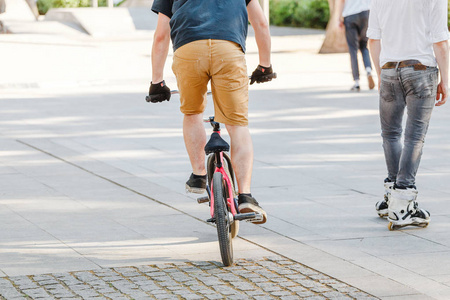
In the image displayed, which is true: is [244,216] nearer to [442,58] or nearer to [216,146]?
[216,146]

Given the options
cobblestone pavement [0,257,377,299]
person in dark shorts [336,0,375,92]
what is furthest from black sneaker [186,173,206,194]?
person in dark shorts [336,0,375,92]

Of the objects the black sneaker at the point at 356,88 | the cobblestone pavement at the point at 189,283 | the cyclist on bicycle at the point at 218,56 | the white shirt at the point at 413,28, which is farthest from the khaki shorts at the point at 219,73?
the black sneaker at the point at 356,88

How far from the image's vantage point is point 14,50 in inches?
982

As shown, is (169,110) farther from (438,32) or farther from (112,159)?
(438,32)

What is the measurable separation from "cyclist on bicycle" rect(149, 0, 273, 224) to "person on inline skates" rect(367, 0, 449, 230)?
98 cm

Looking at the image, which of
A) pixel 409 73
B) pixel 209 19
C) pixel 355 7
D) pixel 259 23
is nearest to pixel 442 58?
pixel 409 73

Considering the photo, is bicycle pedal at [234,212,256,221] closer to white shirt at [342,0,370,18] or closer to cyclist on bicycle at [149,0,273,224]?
cyclist on bicycle at [149,0,273,224]

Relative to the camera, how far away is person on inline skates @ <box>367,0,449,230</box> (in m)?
5.84

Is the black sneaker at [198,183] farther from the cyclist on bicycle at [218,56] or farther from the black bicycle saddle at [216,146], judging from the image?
the black bicycle saddle at [216,146]

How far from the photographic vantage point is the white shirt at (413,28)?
5793 mm

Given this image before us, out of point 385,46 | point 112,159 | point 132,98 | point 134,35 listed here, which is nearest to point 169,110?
point 132,98

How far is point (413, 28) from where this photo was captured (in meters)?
5.87

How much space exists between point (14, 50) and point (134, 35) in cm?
789

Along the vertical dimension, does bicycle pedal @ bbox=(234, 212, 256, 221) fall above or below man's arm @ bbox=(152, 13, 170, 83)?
below
